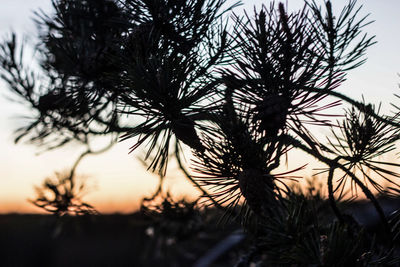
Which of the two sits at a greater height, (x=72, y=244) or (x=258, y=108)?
(x=258, y=108)

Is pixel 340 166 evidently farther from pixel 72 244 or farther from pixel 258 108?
pixel 72 244

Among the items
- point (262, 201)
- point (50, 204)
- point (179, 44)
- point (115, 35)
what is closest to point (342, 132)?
point (262, 201)

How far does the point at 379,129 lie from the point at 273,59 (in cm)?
17

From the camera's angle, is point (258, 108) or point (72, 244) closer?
point (258, 108)

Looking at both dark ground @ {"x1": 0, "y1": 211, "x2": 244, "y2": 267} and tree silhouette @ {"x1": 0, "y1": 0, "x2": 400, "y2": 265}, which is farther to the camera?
dark ground @ {"x1": 0, "y1": 211, "x2": 244, "y2": 267}

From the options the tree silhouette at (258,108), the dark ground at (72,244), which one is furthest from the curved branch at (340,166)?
the dark ground at (72,244)

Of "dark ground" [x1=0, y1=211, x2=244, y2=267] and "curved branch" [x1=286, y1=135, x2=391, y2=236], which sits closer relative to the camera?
Answer: "curved branch" [x1=286, y1=135, x2=391, y2=236]

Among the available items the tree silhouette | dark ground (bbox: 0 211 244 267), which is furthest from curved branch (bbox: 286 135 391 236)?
dark ground (bbox: 0 211 244 267)

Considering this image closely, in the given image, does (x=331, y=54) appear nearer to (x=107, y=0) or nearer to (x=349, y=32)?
(x=349, y=32)

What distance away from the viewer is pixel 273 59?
497mm

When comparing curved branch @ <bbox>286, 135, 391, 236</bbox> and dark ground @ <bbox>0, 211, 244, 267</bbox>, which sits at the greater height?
curved branch @ <bbox>286, 135, 391, 236</bbox>

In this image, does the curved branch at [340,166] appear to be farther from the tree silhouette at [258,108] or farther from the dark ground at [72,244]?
the dark ground at [72,244]

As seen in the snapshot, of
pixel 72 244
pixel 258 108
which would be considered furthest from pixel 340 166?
pixel 72 244

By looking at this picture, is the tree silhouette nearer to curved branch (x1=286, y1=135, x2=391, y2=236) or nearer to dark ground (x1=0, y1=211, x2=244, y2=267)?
curved branch (x1=286, y1=135, x2=391, y2=236)
